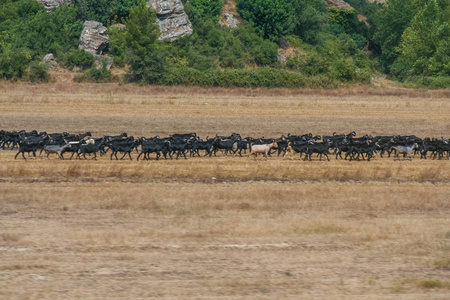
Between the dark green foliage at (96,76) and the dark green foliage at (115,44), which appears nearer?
the dark green foliage at (96,76)

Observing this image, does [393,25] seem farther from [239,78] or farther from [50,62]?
[50,62]

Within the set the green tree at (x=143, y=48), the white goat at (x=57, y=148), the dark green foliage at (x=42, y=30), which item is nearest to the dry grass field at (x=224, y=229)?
the white goat at (x=57, y=148)

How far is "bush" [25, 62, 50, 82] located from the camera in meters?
54.4

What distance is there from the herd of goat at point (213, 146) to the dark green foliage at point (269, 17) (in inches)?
1859

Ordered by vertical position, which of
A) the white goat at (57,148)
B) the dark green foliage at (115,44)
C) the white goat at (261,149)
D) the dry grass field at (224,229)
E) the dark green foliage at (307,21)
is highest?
the dark green foliage at (307,21)

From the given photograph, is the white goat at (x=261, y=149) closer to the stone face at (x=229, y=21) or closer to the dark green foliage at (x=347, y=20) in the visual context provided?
the stone face at (x=229, y=21)

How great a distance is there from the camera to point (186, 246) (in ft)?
44.6

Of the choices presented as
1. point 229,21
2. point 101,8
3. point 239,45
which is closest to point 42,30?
point 101,8

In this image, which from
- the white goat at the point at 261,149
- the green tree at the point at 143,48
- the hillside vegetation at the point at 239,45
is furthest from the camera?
the hillside vegetation at the point at 239,45

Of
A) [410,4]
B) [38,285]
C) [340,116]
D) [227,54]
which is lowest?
[38,285]

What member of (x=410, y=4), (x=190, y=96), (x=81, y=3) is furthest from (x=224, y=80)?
(x=410, y=4)

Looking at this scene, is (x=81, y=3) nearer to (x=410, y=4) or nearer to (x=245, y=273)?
(x=410, y=4)

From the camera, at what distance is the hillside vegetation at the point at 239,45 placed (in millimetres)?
54219

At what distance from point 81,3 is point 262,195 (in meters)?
56.9
